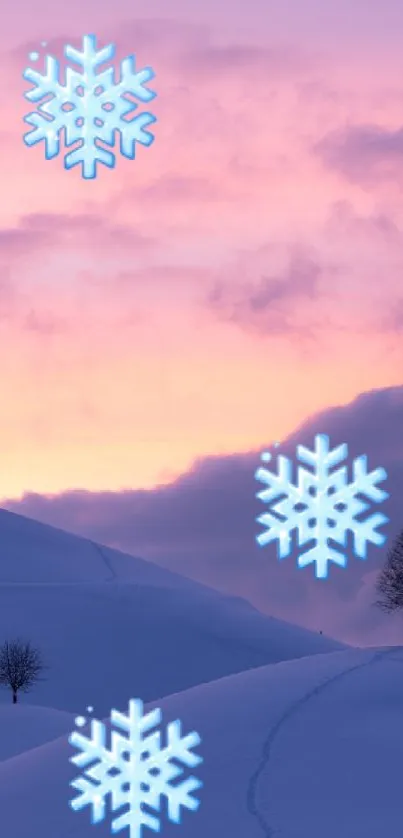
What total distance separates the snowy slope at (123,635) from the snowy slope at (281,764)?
174ft

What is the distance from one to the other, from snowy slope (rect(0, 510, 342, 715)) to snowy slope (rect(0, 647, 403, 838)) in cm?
5298

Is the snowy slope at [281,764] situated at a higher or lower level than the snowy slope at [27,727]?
lower

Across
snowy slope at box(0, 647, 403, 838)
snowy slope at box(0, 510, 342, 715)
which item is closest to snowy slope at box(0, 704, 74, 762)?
snowy slope at box(0, 647, 403, 838)

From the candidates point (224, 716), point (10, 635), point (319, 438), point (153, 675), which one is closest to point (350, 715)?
point (224, 716)

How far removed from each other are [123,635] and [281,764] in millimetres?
78227

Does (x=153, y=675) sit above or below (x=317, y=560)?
above

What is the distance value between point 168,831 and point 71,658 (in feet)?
248

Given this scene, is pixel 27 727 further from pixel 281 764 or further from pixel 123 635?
pixel 123 635

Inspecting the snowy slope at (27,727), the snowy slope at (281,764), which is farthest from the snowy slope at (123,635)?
the snowy slope at (281,764)

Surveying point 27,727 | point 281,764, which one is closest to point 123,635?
point 27,727

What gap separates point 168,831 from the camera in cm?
3092

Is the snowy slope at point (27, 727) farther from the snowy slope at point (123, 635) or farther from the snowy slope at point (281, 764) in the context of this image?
the snowy slope at point (123, 635)

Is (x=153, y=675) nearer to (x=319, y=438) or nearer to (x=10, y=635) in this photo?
(x=10, y=635)

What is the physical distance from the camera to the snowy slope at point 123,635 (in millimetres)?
100688
